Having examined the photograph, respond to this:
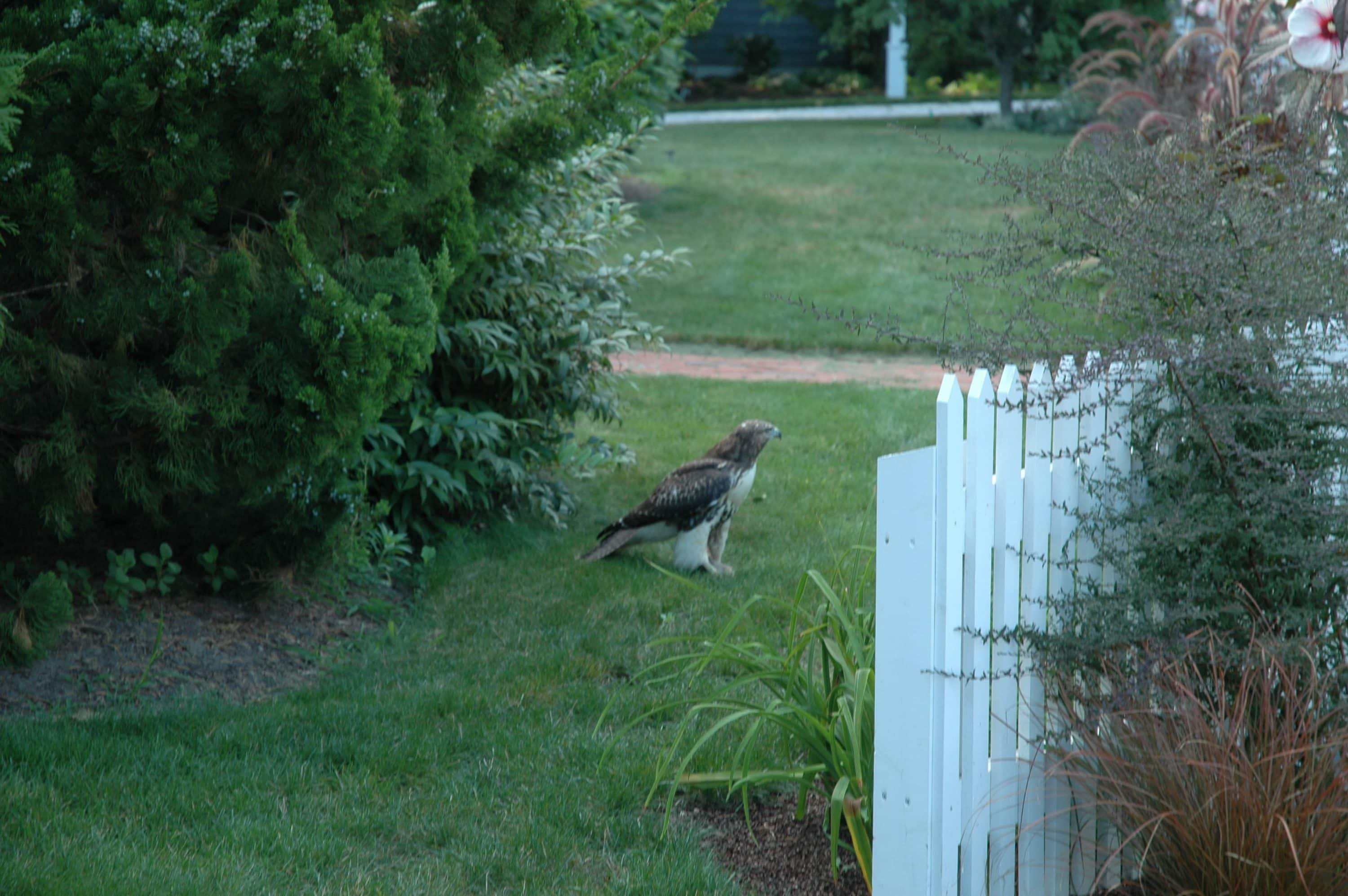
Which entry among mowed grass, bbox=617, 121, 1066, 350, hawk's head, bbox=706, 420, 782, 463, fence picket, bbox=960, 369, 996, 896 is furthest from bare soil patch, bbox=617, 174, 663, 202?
fence picket, bbox=960, 369, 996, 896

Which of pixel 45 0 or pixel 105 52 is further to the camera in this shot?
pixel 45 0

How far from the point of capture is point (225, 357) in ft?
14.1

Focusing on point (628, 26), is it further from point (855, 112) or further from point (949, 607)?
point (855, 112)

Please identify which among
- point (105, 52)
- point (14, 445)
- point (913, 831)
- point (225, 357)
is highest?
point (105, 52)

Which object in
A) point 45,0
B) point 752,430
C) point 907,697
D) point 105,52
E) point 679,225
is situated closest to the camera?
point 907,697

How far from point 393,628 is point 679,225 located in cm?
1227

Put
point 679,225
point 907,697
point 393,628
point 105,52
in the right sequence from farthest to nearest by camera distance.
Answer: point 679,225, point 393,628, point 105,52, point 907,697

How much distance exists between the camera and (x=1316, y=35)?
438cm

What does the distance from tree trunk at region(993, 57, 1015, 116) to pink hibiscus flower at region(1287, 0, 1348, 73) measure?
25314mm

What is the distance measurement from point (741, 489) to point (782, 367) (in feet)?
16.3

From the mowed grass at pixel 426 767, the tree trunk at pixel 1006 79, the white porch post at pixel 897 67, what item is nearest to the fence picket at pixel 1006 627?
the mowed grass at pixel 426 767

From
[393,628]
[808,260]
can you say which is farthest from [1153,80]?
[393,628]

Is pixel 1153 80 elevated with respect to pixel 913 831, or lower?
elevated

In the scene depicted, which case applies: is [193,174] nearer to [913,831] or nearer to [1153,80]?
[913,831]
